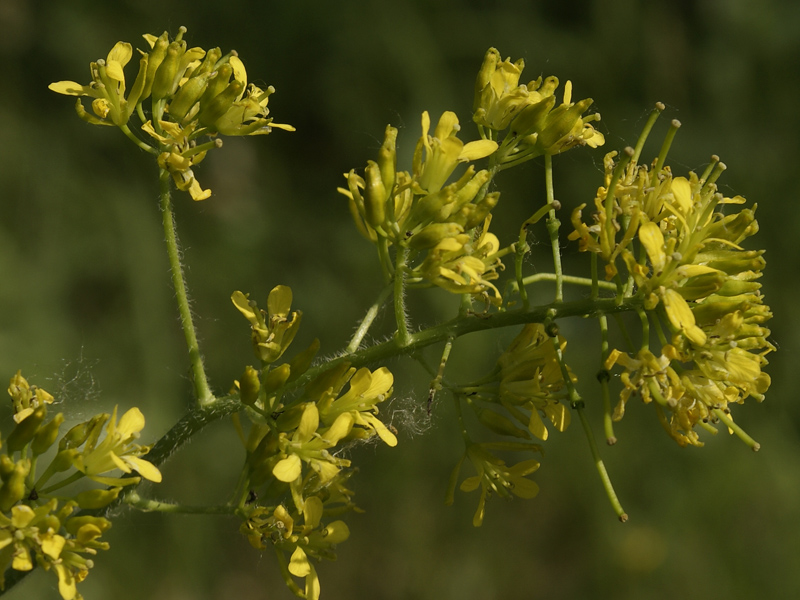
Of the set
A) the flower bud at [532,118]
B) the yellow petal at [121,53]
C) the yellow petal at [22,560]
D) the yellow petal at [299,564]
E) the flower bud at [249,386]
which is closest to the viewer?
the yellow petal at [22,560]

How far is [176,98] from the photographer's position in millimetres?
2781

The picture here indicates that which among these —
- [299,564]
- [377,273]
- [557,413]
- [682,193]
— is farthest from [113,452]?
[377,273]

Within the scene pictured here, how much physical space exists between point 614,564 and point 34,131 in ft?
17.4

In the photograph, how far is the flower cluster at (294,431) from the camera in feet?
7.89

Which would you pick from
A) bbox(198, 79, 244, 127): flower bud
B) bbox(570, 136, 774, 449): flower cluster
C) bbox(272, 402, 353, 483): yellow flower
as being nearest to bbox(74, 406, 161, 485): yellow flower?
bbox(272, 402, 353, 483): yellow flower

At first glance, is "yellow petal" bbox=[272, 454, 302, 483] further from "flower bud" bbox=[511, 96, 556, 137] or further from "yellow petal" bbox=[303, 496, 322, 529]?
"flower bud" bbox=[511, 96, 556, 137]

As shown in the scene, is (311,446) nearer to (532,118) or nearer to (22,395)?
(22,395)

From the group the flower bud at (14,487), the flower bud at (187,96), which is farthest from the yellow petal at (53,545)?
the flower bud at (187,96)

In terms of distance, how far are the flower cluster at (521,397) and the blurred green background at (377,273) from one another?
259 cm

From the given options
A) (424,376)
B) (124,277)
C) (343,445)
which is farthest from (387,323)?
(343,445)

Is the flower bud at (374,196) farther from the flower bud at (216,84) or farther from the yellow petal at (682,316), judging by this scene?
the yellow petal at (682,316)

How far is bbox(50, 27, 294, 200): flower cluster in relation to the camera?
2748mm

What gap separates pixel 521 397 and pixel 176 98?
61.3 inches

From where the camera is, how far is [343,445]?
8.55ft
